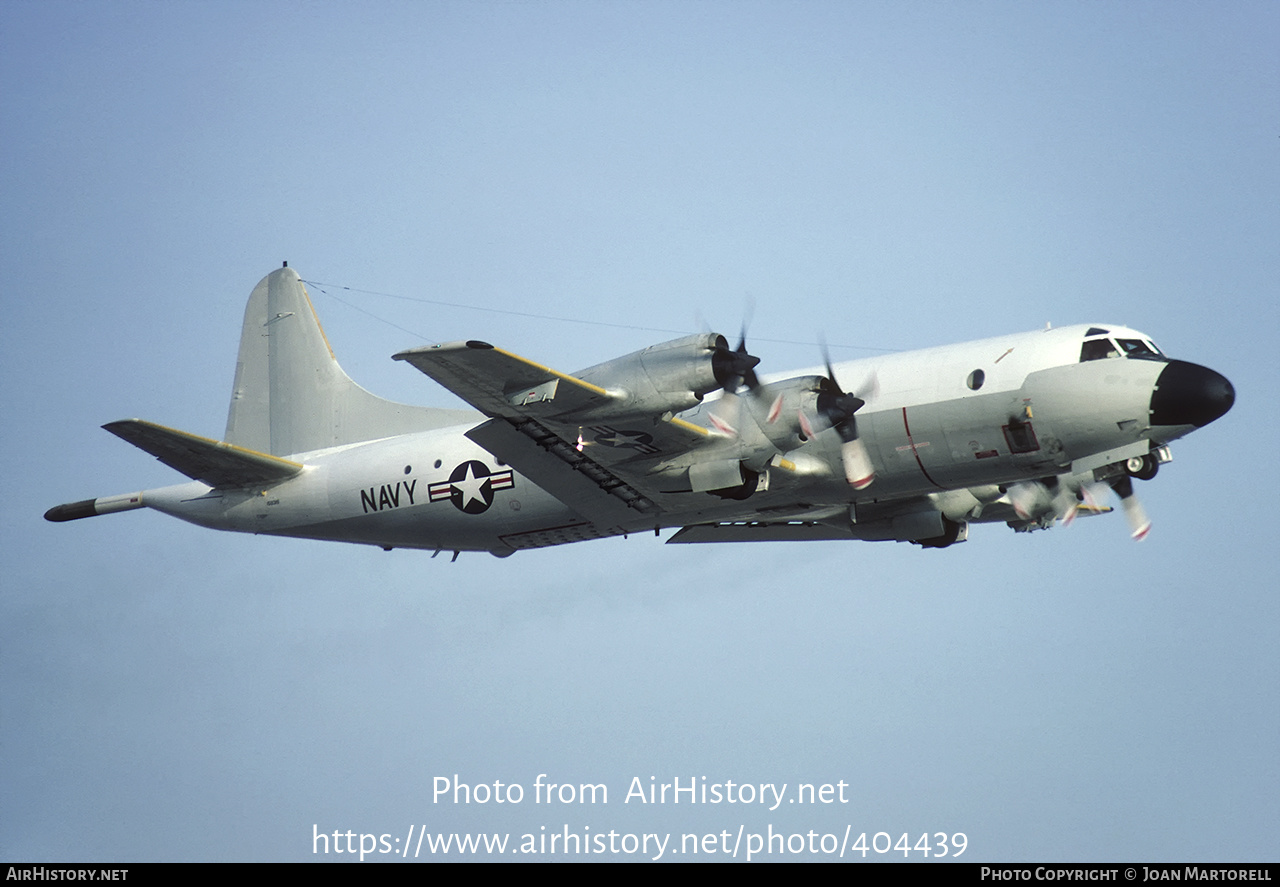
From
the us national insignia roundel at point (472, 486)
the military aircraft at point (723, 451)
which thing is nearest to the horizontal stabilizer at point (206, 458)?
the military aircraft at point (723, 451)

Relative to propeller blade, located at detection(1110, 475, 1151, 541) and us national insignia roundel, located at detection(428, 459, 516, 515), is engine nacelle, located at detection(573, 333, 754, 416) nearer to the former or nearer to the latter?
us national insignia roundel, located at detection(428, 459, 516, 515)

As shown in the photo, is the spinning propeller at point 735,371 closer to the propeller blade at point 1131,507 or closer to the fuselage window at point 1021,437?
the fuselage window at point 1021,437

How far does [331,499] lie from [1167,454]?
15005 mm

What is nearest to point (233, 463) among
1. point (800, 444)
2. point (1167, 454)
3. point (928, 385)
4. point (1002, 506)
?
point (800, 444)

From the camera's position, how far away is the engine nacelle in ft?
68.2

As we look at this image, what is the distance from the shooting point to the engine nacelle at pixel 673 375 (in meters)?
20.8

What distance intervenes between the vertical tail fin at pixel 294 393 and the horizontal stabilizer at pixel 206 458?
176cm

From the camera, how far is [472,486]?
24.8 meters

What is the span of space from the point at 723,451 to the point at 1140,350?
6821 mm

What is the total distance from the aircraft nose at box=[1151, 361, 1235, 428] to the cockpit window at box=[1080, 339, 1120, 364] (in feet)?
2.89

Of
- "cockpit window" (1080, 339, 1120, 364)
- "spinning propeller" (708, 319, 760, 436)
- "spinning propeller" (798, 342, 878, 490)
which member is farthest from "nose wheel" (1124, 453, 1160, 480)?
"spinning propeller" (708, 319, 760, 436)
